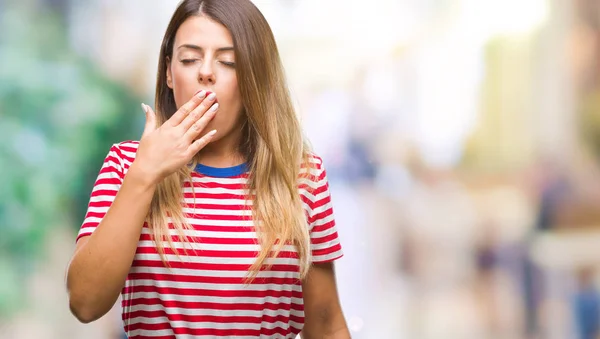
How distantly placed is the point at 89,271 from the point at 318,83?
1.38 metres

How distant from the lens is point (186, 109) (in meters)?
1.08

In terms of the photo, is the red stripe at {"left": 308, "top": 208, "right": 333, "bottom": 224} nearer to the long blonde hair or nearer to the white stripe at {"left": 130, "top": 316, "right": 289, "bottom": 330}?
the long blonde hair

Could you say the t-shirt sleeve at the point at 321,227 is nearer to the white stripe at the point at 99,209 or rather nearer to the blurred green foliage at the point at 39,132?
the white stripe at the point at 99,209

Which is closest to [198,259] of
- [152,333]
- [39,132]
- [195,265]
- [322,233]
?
[195,265]

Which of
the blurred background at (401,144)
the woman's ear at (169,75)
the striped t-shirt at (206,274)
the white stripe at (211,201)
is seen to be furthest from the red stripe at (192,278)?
the blurred background at (401,144)

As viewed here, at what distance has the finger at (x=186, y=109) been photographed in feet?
3.51

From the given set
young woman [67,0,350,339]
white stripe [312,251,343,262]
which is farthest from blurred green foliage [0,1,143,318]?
white stripe [312,251,343,262]

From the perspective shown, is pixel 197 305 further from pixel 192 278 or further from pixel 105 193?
pixel 105 193

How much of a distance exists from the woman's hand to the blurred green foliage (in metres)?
1.25

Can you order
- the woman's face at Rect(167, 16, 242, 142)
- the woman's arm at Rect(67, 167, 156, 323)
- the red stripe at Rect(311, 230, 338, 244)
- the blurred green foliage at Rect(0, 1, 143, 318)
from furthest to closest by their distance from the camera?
the blurred green foliage at Rect(0, 1, 143, 318) → the red stripe at Rect(311, 230, 338, 244) → the woman's face at Rect(167, 16, 242, 142) → the woman's arm at Rect(67, 167, 156, 323)

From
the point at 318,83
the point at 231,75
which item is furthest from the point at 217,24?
the point at 318,83

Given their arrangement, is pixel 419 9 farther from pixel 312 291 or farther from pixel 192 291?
pixel 192 291

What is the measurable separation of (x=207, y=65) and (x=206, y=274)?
11.0 inches

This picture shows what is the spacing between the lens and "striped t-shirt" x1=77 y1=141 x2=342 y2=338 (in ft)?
3.60
